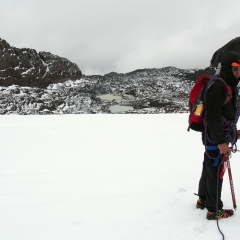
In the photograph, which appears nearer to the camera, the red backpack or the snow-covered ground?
the red backpack

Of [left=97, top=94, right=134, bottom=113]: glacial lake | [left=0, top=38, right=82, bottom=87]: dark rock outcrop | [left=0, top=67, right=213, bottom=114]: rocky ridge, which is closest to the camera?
[left=0, top=67, right=213, bottom=114]: rocky ridge

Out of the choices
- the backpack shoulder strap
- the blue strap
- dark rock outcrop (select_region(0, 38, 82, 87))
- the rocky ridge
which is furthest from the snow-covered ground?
dark rock outcrop (select_region(0, 38, 82, 87))

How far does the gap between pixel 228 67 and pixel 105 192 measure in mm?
2344

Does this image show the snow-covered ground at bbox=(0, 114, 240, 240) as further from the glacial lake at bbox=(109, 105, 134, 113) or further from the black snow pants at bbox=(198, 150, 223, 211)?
the glacial lake at bbox=(109, 105, 134, 113)

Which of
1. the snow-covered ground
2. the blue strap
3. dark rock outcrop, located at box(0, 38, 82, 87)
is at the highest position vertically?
dark rock outcrop, located at box(0, 38, 82, 87)

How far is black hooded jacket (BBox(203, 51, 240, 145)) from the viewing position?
7.12ft

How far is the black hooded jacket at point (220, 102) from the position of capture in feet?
7.12

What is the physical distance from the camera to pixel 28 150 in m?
5.76

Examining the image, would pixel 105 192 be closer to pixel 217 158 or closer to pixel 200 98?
pixel 217 158

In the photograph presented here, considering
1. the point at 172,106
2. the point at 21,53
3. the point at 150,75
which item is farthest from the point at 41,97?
the point at 150,75

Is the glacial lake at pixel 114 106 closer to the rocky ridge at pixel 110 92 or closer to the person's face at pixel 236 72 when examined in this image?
the rocky ridge at pixel 110 92

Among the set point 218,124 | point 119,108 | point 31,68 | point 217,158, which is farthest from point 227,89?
point 31,68

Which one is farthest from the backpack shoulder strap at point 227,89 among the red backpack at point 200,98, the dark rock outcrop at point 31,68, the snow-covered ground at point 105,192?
the dark rock outcrop at point 31,68

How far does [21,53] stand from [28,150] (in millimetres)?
141712
